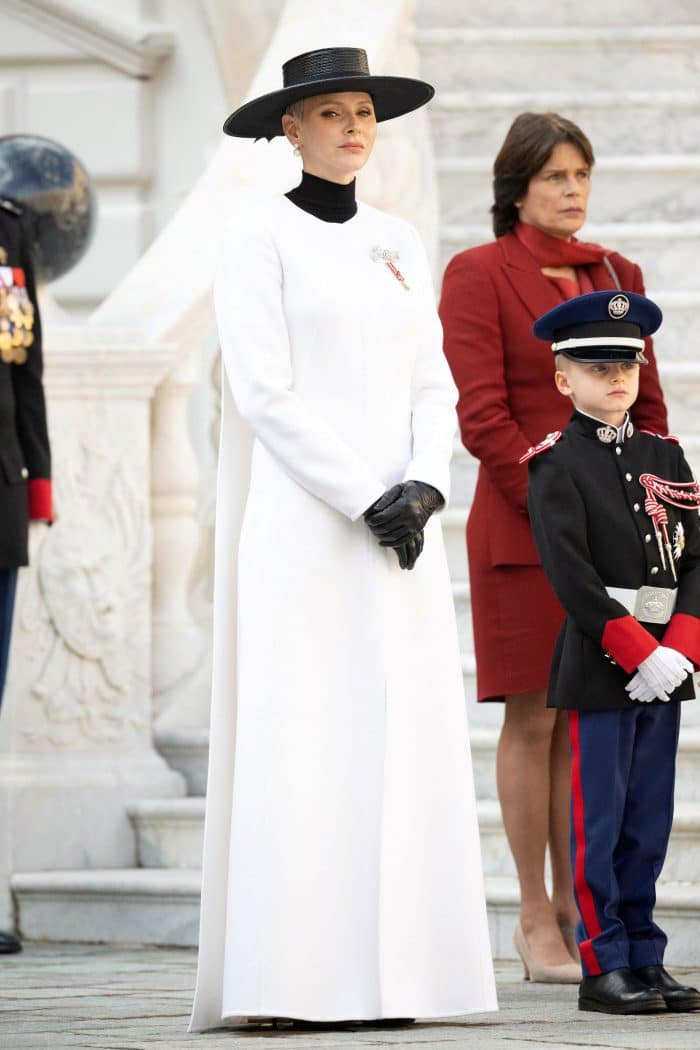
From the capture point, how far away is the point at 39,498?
Result: 560 cm

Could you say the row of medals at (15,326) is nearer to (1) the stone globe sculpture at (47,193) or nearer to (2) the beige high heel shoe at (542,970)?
(1) the stone globe sculpture at (47,193)

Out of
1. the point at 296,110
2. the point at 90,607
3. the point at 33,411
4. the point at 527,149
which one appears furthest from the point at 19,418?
the point at 296,110

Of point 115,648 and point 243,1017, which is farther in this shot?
point 115,648

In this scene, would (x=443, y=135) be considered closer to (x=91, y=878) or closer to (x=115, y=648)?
(x=115, y=648)

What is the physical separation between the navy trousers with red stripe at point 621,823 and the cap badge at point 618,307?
2.21 ft

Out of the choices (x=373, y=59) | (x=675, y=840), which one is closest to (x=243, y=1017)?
(x=675, y=840)

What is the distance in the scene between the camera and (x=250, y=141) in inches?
262

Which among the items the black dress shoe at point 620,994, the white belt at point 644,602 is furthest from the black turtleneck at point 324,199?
the black dress shoe at point 620,994

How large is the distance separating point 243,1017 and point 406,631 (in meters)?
0.67

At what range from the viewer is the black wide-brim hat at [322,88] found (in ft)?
13.6

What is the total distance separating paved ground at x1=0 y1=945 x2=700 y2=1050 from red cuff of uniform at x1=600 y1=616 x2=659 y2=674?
576 millimetres

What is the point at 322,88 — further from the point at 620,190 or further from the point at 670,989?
the point at 620,190

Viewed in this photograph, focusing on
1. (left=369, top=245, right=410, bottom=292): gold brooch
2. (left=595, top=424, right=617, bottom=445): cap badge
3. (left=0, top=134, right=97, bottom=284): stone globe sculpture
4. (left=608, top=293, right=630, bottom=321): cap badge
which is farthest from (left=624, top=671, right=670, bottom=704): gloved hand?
(left=0, top=134, right=97, bottom=284): stone globe sculpture

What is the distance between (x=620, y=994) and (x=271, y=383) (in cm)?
114
